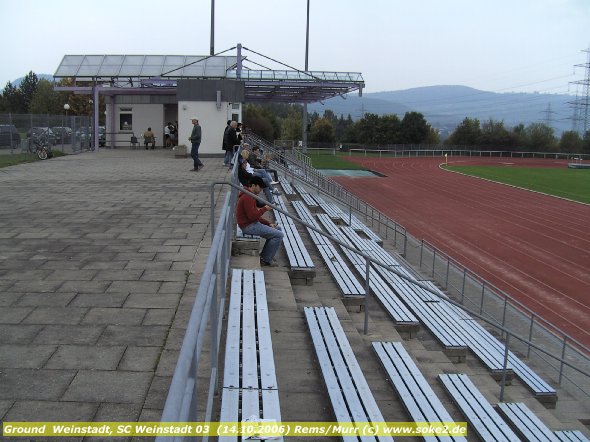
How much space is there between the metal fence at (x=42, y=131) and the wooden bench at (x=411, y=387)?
20715mm

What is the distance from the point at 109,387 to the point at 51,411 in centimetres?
44

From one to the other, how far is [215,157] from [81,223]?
16.5 metres

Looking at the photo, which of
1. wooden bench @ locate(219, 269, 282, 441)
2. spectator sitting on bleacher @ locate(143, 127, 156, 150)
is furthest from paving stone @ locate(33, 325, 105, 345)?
spectator sitting on bleacher @ locate(143, 127, 156, 150)

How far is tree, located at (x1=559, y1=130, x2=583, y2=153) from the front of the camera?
80625 millimetres

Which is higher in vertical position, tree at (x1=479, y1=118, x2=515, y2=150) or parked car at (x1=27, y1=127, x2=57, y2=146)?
tree at (x1=479, y1=118, x2=515, y2=150)

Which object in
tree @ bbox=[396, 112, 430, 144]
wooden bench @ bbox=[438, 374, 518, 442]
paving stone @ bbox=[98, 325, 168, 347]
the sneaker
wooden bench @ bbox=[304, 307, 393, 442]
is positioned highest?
tree @ bbox=[396, 112, 430, 144]

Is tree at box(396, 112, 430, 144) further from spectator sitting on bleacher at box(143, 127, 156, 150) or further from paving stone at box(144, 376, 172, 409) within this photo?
paving stone at box(144, 376, 172, 409)

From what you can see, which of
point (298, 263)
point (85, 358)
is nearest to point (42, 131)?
point (298, 263)

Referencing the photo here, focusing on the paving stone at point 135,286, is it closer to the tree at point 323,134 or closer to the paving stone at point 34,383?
the paving stone at point 34,383

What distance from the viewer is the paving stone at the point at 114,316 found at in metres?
5.36

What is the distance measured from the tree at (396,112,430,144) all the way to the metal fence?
59952mm

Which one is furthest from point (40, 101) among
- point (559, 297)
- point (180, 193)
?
point (559, 297)

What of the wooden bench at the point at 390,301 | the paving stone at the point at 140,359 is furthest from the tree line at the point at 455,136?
the paving stone at the point at 140,359

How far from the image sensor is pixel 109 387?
409 centimetres
